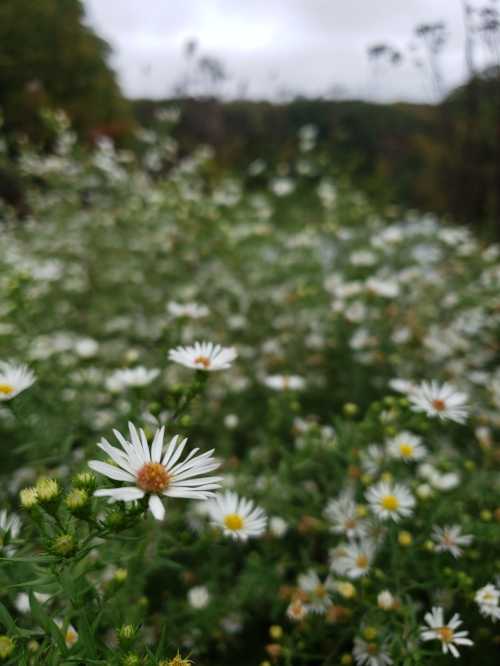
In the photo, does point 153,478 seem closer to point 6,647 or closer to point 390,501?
point 6,647

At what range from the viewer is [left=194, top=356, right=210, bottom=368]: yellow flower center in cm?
129

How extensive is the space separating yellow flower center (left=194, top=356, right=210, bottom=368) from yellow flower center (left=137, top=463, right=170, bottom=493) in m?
0.44

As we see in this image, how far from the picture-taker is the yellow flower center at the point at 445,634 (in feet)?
3.57

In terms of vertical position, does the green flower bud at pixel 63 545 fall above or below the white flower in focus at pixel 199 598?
above

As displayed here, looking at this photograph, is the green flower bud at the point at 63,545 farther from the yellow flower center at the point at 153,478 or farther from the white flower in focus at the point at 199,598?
the white flower in focus at the point at 199,598

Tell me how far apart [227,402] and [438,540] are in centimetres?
134

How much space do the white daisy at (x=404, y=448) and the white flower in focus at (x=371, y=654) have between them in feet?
1.58

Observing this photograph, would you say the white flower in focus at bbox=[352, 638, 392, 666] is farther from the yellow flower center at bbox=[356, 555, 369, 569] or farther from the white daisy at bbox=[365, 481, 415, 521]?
the white daisy at bbox=[365, 481, 415, 521]

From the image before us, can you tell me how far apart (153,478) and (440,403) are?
3.01 feet

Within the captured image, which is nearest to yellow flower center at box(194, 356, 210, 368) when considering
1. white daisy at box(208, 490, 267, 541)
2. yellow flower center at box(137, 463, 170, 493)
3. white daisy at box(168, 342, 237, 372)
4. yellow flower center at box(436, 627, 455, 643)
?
white daisy at box(168, 342, 237, 372)

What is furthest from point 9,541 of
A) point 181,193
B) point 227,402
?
point 181,193

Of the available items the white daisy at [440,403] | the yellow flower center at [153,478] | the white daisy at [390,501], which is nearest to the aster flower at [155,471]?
the yellow flower center at [153,478]

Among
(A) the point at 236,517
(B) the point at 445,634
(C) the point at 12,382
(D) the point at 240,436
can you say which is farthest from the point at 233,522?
(D) the point at 240,436

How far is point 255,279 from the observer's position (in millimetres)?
3127
